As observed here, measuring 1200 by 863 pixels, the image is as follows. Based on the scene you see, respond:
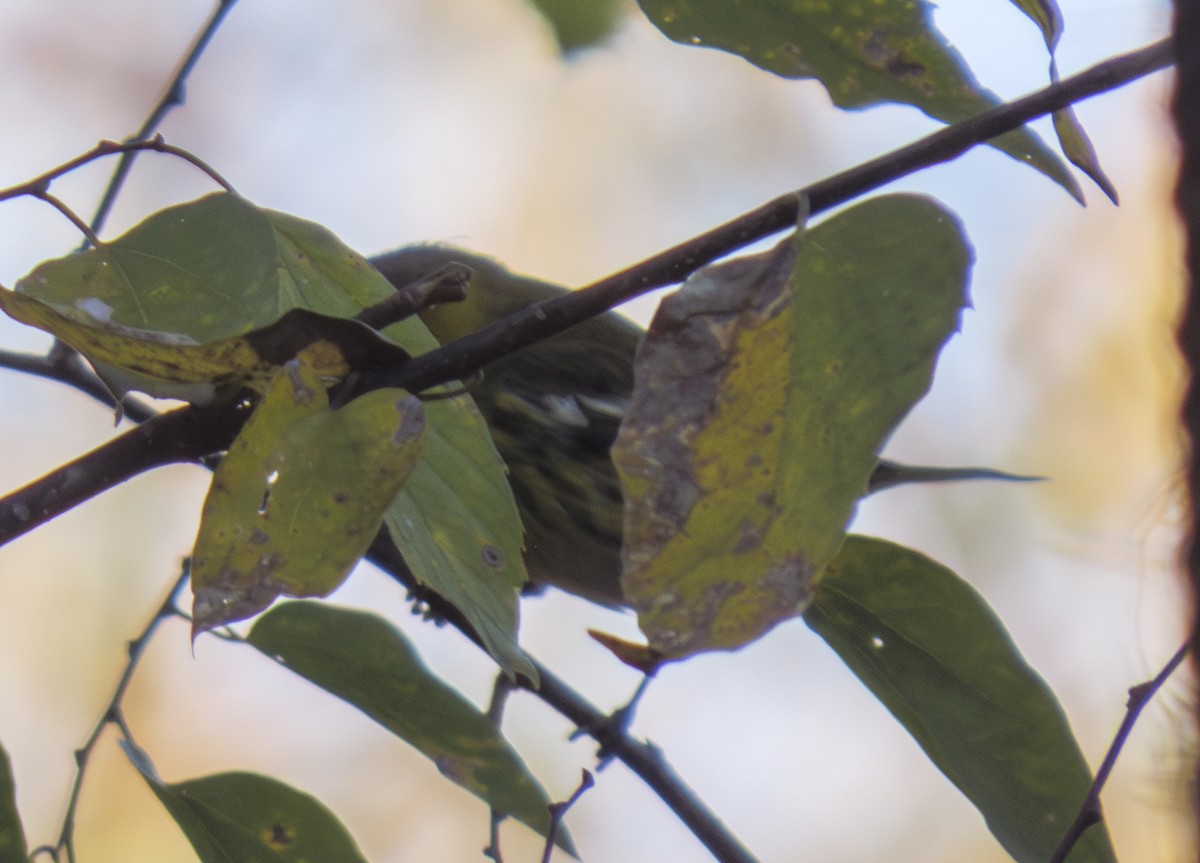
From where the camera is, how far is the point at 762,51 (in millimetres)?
521

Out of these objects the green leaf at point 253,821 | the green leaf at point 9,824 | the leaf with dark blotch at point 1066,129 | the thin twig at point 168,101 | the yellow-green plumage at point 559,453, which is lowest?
the green leaf at point 9,824

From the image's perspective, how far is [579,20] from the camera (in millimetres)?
781

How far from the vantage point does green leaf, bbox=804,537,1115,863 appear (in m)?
0.57

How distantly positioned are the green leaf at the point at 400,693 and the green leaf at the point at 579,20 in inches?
13.3

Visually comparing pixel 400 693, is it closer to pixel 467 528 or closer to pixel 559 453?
pixel 467 528

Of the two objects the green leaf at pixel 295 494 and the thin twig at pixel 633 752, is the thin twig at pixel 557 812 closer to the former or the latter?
the thin twig at pixel 633 752

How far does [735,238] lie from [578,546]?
1.14 m

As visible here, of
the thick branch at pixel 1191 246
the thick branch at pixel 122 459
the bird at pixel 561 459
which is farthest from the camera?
the bird at pixel 561 459

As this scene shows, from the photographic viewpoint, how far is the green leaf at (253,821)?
624mm

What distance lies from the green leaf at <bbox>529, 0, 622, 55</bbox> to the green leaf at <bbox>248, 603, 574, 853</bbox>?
337 millimetres

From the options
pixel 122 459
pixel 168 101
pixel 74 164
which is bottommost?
pixel 122 459

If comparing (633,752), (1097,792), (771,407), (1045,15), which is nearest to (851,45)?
(1045,15)

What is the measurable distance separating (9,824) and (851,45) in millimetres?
424

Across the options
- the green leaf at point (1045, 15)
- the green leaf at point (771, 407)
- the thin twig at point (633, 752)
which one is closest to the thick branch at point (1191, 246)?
the green leaf at point (771, 407)
